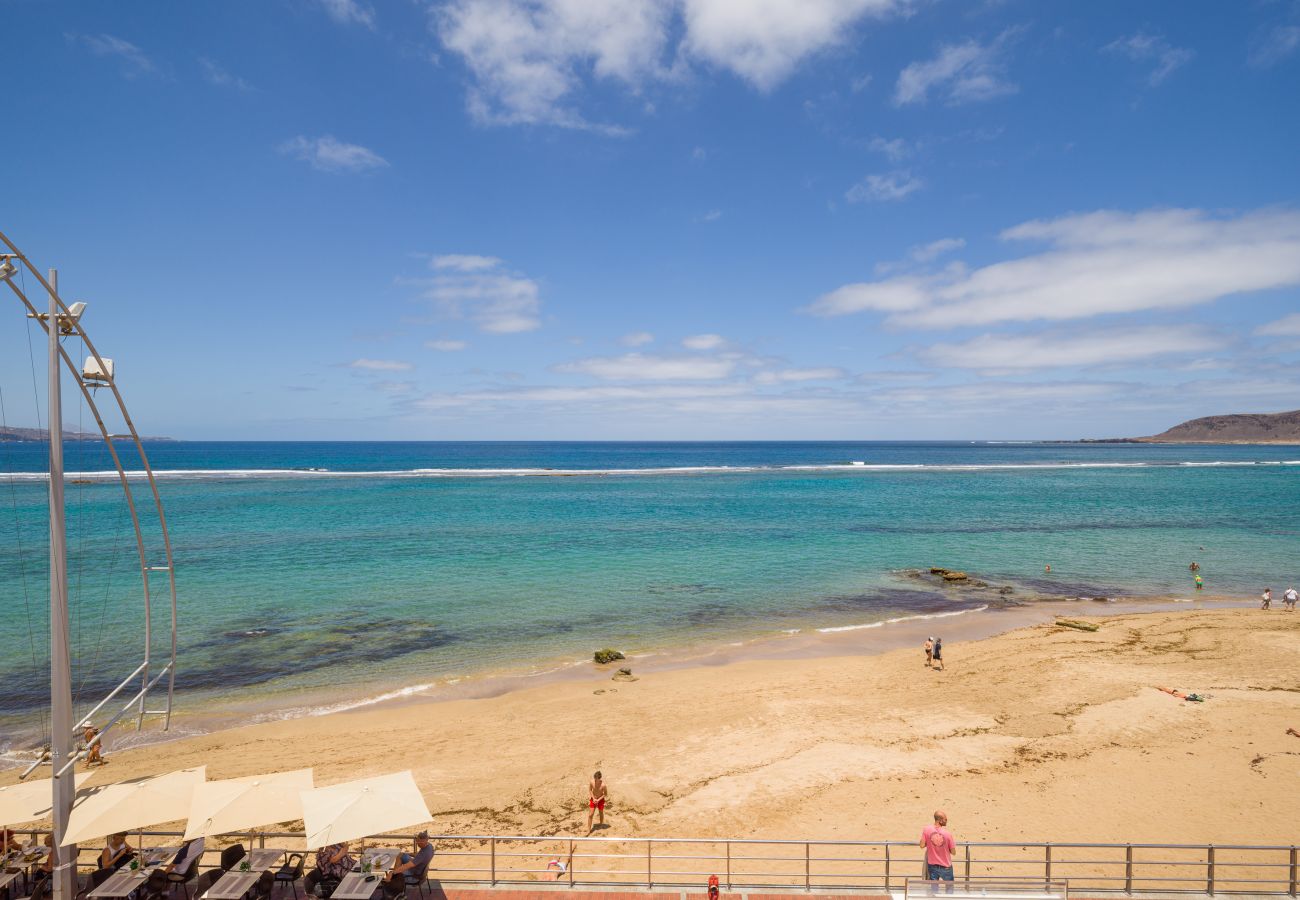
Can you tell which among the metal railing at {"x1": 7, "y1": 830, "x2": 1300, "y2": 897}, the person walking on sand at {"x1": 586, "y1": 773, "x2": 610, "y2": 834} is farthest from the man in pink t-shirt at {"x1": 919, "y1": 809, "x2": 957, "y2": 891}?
the person walking on sand at {"x1": 586, "y1": 773, "x2": 610, "y2": 834}

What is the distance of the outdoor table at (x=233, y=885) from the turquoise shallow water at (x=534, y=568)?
1148 centimetres

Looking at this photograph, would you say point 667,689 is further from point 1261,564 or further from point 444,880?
point 1261,564

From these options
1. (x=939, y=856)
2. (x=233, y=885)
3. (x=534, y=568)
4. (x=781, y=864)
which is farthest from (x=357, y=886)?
(x=534, y=568)

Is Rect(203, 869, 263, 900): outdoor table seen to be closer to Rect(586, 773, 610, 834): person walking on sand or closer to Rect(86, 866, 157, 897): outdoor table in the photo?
Rect(86, 866, 157, 897): outdoor table

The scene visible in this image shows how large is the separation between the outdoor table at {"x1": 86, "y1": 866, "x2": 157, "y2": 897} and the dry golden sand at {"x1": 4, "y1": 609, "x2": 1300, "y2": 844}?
15.4 feet

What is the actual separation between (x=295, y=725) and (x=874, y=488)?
264ft

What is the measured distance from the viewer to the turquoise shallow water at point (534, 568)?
76.2 ft

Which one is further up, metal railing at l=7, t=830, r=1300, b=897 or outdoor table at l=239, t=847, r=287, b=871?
outdoor table at l=239, t=847, r=287, b=871

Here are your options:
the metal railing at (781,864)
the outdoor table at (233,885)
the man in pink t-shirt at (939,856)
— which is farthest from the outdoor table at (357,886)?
the man in pink t-shirt at (939,856)

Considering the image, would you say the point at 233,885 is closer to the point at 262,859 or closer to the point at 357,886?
the point at 262,859

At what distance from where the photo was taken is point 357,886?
354 inches

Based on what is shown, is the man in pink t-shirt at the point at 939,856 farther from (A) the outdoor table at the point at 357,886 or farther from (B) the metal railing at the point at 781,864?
(A) the outdoor table at the point at 357,886

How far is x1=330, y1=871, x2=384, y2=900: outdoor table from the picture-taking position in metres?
8.79

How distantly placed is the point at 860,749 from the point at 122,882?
1375 centimetres
